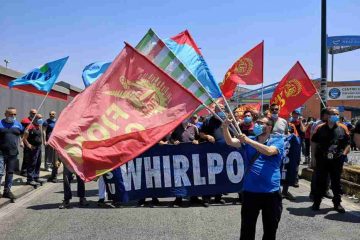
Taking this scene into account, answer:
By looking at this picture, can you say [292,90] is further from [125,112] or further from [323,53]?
[125,112]

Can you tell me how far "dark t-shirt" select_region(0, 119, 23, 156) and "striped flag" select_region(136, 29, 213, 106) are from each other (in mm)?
5413

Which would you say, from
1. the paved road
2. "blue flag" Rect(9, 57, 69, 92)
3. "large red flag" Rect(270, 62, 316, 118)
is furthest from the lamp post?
"blue flag" Rect(9, 57, 69, 92)

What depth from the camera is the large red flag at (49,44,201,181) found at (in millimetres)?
4742

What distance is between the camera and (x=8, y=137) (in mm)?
9562

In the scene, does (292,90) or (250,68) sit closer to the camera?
(292,90)

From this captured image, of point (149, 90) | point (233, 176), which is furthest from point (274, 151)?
point (233, 176)

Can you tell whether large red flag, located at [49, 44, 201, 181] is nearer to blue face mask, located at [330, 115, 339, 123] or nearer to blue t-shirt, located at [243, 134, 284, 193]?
blue t-shirt, located at [243, 134, 284, 193]

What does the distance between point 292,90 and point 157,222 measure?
4.97 metres

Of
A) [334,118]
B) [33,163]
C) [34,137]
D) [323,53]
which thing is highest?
[323,53]

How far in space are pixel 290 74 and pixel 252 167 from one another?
6.41m

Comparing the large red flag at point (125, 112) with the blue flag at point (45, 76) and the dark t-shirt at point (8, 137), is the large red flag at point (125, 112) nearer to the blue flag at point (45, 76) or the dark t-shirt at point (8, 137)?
the dark t-shirt at point (8, 137)

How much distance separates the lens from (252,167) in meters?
4.88

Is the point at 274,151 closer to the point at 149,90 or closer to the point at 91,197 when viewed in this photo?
the point at 149,90

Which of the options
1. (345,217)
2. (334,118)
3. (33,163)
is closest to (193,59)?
(334,118)
